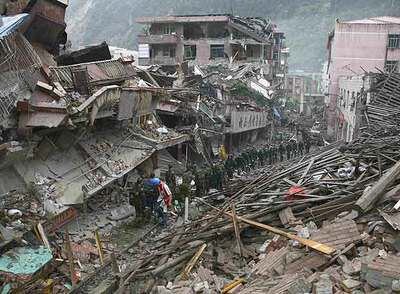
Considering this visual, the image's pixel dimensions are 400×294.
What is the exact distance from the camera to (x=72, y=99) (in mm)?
15539

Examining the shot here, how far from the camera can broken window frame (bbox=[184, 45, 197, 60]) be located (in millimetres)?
49438

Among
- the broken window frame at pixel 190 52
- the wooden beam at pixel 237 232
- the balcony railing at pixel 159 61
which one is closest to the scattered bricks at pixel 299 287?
the wooden beam at pixel 237 232

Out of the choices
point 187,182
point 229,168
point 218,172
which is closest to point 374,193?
point 218,172

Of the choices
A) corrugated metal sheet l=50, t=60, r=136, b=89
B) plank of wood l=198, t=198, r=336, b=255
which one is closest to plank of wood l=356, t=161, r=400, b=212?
plank of wood l=198, t=198, r=336, b=255

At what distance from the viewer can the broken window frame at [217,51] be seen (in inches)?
1913

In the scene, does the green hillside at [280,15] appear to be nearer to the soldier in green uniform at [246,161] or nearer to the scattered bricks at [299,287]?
the soldier in green uniform at [246,161]

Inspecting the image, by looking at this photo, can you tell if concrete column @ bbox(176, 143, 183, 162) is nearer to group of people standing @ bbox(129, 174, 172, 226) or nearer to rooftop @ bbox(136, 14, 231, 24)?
group of people standing @ bbox(129, 174, 172, 226)

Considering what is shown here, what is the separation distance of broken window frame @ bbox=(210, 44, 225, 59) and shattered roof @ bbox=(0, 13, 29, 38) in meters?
34.8

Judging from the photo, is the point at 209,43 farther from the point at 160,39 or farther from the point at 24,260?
the point at 24,260

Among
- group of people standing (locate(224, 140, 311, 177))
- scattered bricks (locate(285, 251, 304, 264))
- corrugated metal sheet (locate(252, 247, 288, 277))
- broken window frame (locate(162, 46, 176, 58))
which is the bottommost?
group of people standing (locate(224, 140, 311, 177))

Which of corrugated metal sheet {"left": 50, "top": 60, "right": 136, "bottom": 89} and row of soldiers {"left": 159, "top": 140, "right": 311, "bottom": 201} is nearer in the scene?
corrugated metal sheet {"left": 50, "top": 60, "right": 136, "bottom": 89}

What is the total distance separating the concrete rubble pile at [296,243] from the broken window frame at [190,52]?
3636 centimetres

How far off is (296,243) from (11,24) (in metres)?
10.2

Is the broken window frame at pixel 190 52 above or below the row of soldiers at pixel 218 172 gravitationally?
above
